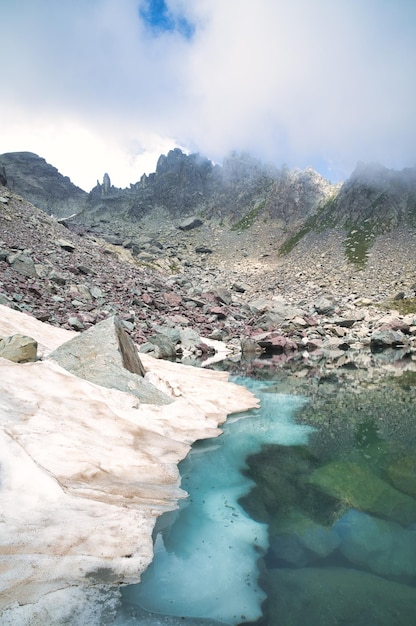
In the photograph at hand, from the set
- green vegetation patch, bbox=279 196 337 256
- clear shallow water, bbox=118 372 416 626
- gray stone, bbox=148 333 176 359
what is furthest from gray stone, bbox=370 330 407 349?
green vegetation patch, bbox=279 196 337 256

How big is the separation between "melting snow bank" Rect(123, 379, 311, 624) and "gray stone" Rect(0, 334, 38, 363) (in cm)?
654

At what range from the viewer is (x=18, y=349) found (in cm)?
1246

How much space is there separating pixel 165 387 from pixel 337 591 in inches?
416

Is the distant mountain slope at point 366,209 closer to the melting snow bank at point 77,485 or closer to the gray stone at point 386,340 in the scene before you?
the gray stone at point 386,340

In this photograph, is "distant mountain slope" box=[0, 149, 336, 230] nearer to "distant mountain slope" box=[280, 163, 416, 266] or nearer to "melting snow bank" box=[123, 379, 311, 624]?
"distant mountain slope" box=[280, 163, 416, 266]

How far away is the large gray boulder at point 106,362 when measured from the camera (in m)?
13.0

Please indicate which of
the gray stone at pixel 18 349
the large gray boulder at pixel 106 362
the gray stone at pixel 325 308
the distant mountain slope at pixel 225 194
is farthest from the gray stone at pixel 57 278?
the distant mountain slope at pixel 225 194

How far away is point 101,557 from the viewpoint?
5.40 meters

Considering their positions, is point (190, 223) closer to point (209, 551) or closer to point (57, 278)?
point (57, 278)

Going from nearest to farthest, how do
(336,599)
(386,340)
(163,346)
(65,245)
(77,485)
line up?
(336,599)
(77,485)
(163,346)
(386,340)
(65,245)

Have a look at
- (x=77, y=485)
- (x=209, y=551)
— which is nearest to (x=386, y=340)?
(x=209, y=551)

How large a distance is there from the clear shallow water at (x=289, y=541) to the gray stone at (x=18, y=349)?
21.8 feet

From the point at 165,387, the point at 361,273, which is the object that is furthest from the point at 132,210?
the point at 165,387

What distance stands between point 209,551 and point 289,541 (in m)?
1.44
